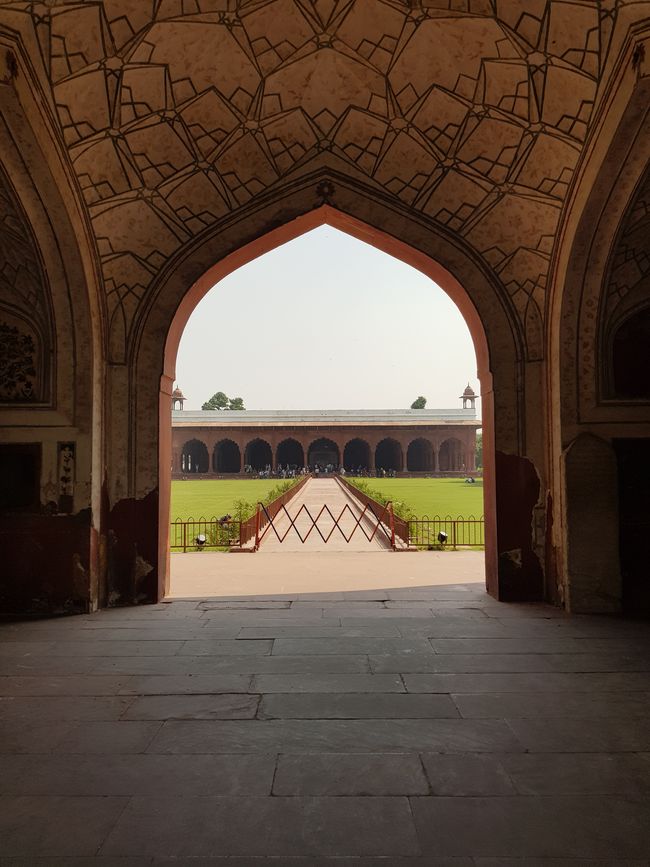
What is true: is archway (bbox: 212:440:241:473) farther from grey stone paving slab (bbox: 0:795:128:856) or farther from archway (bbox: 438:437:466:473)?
grey stone paving slab (bbox: 0:795:128:856)

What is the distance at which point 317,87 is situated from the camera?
442cm

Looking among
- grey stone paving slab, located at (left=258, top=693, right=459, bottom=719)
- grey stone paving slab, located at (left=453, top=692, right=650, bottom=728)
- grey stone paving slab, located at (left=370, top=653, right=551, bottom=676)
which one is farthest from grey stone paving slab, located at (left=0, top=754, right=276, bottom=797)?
grey stone paving slab, located at (left=370, top=653, right=551, bottom=676)

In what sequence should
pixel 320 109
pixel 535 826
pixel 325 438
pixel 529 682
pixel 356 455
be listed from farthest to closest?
pixel 356 455
pixel 325 438
pixel 320 109
pixel 529 682
pixel 535 826

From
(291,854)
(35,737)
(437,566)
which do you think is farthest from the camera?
(437,566)

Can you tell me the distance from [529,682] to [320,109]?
4.12 m

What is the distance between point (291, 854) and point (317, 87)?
4.57 meters

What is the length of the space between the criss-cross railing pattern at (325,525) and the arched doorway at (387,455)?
2986 centimetres

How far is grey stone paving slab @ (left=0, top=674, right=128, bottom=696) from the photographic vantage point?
9.69 ft

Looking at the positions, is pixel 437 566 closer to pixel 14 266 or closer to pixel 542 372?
→ pixel 542 372

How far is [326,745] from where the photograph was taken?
2.37 meters

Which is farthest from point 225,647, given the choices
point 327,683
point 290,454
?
point 290,454

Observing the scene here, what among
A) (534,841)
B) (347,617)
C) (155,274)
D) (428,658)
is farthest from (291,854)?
(155,274)

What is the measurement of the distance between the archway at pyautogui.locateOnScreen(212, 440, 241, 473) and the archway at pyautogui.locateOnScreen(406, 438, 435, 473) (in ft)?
41.0

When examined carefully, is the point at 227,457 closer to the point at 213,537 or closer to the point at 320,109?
the point at 213,537
